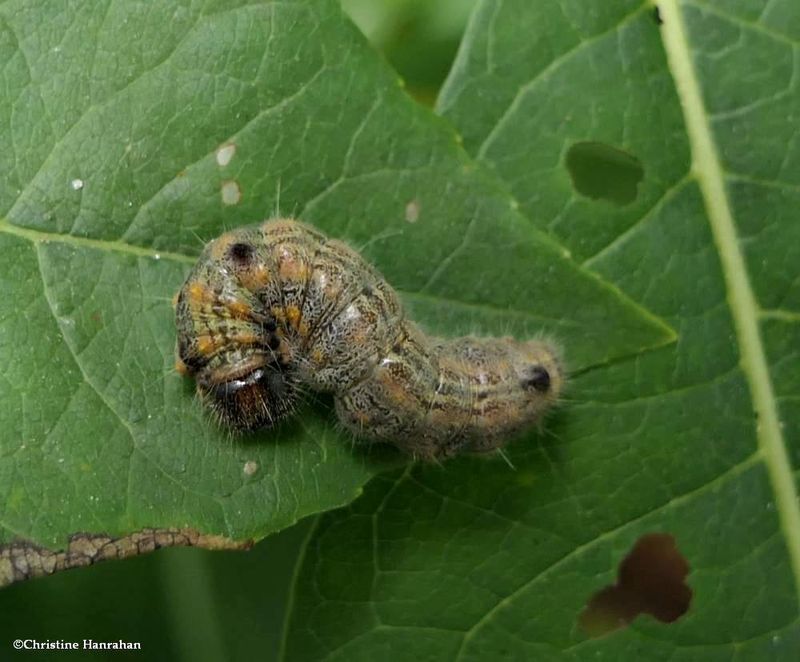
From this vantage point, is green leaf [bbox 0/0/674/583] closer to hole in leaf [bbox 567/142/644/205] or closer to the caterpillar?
the caterpillar

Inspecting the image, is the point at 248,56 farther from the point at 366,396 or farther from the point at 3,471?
the point at 3,471

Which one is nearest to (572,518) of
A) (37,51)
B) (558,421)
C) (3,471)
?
(558,421)

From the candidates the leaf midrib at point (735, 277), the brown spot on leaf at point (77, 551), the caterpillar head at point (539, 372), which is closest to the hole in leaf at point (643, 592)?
the leaf midrib at point (735, 277)

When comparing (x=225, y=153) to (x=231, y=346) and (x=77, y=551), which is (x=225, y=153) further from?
(x=77, y=551)

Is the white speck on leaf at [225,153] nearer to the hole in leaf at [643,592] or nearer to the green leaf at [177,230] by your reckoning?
the green leaf at [177,230]
